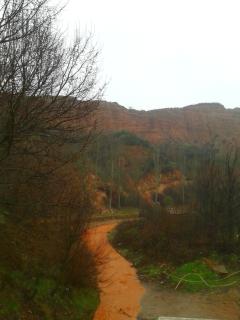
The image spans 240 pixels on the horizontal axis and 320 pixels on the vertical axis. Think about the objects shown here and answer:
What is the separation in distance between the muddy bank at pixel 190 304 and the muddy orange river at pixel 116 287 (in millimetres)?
441

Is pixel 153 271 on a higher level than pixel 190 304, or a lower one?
higher

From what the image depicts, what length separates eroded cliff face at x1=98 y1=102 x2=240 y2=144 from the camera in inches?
3871

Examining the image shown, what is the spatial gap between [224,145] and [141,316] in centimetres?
7860

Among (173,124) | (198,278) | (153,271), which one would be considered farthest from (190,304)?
(173,124)

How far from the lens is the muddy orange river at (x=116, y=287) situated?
50.7 feet

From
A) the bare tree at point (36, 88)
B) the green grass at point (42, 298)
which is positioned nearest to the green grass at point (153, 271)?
the green grass at point (42, 298)

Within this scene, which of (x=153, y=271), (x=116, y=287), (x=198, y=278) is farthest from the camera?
(x=153, y=271)

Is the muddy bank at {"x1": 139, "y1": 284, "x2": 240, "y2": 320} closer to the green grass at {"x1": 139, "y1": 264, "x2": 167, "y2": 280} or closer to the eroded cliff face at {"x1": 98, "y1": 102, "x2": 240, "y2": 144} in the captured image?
the green grass at {"x1": 139, "y1": 264, "x2": 167, "y2": 280}

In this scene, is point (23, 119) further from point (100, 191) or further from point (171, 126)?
point (171, 126)

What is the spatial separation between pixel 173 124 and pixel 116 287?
297ft

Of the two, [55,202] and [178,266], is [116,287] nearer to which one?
[178,266]

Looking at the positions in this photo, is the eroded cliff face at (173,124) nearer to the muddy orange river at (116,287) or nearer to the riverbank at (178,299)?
the muddy orange river at (116,287)

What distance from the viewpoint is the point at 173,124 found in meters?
108

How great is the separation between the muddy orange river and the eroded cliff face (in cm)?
7084
